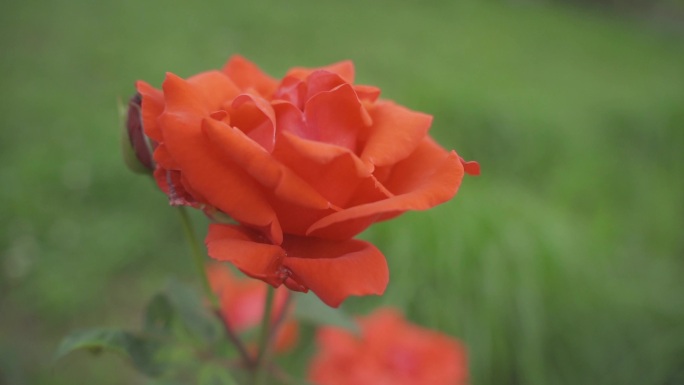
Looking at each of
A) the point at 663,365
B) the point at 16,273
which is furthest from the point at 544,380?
the point at 16,273

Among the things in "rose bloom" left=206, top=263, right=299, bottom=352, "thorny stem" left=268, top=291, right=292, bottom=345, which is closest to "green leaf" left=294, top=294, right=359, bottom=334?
"thorny stem" left=268, top=291, right=292, bottom=345

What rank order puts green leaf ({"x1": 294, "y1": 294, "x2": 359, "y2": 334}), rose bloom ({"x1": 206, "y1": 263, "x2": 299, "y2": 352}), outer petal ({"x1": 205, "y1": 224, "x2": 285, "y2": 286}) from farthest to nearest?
1. rose bloom ({"x1": 206, "y1": 263, "x2": 299, "y2": 352})
2. green leaf ({"x1": 294, "y1": 294, "x2": 359, "y2": 334})
3. outer petal ({"x1": 205, "y1": 224, "x2": 285, "y2": 286})

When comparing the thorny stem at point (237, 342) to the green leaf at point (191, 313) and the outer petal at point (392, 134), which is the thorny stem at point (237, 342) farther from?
the outer petal at point (392, 134)

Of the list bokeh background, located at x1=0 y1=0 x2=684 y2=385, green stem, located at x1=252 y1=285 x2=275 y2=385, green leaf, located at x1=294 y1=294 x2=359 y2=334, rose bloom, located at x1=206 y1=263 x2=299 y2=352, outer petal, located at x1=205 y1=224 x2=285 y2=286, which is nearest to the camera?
outer petal, located at x1=205 y1=224 x2=285 y2=286

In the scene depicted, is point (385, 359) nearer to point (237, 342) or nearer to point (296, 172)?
point (237, 342)

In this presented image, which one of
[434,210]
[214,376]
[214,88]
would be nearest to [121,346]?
[214,376]

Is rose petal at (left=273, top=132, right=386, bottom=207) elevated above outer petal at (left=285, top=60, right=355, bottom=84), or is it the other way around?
outer petal at (left=285, top=60, right=355, bottom=84)

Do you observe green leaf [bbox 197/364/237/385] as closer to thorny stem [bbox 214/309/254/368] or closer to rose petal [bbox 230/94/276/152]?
thorny stem [bbox 214/309/254/368]

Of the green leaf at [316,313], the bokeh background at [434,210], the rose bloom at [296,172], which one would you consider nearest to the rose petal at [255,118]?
the rose bloom at [296,172]
